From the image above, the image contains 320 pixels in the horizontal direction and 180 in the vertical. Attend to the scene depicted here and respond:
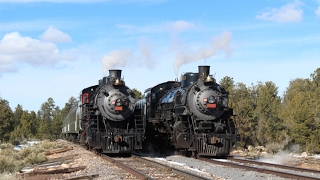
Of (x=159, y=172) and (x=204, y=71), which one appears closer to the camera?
(x=159, y=172)

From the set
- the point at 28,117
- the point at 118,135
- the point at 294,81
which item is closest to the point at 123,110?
the point at 118,135

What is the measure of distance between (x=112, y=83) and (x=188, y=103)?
373cm

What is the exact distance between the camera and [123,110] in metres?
20.0

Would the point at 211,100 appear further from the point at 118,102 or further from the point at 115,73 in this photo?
the point at 115,73

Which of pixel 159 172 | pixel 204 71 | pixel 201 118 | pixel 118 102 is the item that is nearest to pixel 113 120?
pixel 118 102

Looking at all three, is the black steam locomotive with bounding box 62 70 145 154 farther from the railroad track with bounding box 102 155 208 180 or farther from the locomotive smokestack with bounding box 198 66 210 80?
the locomotive smokestack with bounding box 198 66 210 80

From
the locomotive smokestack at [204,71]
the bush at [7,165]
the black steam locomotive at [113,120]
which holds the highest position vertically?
the locomotive smokestack at [204,71]

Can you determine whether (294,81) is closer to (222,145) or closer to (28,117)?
(28,117)

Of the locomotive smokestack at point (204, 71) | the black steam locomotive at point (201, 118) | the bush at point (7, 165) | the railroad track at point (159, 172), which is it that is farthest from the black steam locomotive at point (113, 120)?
the bush at point (7, 165)

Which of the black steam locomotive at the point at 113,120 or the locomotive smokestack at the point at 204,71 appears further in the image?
the locomotive smokestack at the point at 204,71

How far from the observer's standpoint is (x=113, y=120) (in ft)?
65.4

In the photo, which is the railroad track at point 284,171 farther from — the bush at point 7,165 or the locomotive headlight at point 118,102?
the bush at point 7,165

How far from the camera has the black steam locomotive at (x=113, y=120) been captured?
19.5 meters

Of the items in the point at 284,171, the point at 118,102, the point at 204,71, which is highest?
the point at 204,71
